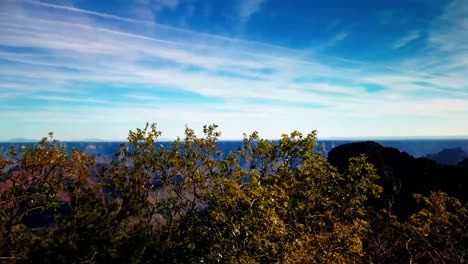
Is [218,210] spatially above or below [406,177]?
above

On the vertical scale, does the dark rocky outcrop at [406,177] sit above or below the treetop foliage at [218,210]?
below

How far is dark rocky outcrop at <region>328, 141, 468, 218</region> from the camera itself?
329 feet

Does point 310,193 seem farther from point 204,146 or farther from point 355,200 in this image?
point 204,146

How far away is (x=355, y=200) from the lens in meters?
22.0

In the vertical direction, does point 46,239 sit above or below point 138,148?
below

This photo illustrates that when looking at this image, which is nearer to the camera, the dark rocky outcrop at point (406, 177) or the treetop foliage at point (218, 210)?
the treetop foliage at point (218, 210)

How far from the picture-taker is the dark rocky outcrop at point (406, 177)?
100375mm

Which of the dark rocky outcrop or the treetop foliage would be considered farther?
the dark rocky outcrop

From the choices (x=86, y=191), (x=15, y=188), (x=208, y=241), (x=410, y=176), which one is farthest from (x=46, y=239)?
(x=410, y=176)

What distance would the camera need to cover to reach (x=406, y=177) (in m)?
116

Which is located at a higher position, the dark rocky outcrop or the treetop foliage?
the treetop foliage

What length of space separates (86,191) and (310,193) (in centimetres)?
3509

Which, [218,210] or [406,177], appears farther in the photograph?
[406,177]

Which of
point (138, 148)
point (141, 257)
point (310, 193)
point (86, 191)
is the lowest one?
point (141, 257)
